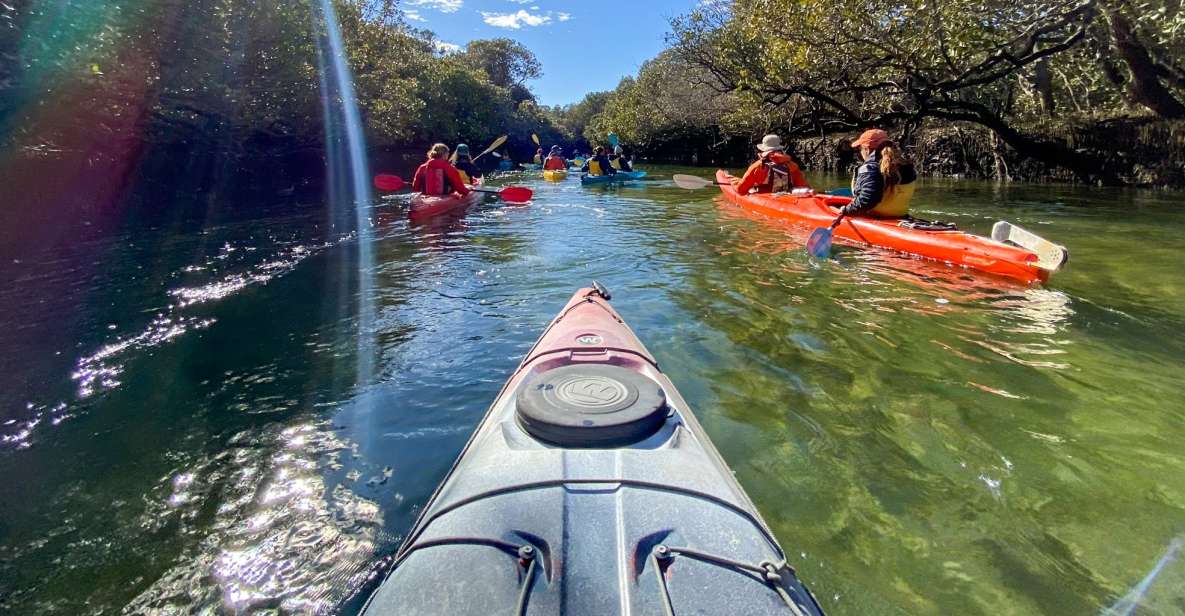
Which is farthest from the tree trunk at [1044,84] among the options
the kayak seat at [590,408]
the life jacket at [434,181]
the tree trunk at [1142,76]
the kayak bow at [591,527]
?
the kayak bow at [591,527]

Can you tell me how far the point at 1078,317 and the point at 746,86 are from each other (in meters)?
13.4

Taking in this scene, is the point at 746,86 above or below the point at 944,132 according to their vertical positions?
above

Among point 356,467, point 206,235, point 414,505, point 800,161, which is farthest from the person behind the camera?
point 800,161

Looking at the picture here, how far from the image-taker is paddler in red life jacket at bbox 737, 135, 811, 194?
9867 mm

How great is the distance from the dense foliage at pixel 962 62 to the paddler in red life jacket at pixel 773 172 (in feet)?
11.6

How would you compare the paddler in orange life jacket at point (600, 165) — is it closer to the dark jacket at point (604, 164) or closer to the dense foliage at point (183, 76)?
the dark jacket at point (604, 164)

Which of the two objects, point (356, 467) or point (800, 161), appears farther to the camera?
point (800, 161)

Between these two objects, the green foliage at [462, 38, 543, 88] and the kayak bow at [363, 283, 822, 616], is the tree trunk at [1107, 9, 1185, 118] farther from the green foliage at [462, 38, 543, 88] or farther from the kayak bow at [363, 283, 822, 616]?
the green foliage at [462, 38, 543, 88]

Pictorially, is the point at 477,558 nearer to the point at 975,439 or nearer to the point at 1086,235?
the point at 975,439

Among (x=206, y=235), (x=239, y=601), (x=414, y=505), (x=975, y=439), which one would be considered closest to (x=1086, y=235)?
(x=975, y=439)

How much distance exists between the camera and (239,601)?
83.1 inches

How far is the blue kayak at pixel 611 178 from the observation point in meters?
16.0

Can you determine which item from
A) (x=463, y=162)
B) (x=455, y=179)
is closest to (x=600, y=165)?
(x=463, y=162)

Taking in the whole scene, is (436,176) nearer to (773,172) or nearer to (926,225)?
(773,172)
